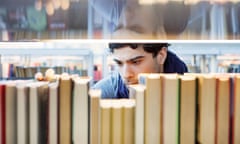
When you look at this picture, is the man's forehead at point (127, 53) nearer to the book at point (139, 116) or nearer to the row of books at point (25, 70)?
the book at point (139, 116)

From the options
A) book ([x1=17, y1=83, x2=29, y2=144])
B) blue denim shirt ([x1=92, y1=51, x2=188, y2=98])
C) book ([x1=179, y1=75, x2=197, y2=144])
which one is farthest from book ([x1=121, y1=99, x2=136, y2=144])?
blue denim shirt ([x1=92, y1=51, x2=188, y2=98])

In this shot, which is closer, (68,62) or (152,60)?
(152,60)

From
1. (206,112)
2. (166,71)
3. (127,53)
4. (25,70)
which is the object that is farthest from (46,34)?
(25,70)

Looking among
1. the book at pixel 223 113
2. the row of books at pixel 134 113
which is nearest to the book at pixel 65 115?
the row of books at pixel 134 113

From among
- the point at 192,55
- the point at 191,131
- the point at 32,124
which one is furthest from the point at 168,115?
the point at 192,55

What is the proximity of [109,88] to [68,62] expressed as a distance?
6.21 feet

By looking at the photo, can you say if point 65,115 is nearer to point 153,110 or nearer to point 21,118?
point 21,118

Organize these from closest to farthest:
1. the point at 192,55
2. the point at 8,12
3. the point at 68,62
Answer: the point at 8,12 < the point at 192,55 < the point at 68,62

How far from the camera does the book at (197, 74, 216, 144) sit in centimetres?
80

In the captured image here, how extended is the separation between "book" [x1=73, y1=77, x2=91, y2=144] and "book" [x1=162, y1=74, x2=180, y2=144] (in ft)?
0.62

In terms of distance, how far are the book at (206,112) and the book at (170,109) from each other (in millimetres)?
57

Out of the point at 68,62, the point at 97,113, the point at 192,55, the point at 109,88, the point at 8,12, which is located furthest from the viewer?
the point at 68,62

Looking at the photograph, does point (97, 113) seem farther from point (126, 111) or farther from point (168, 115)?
point (168, 115)

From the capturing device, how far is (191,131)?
0.80 m
